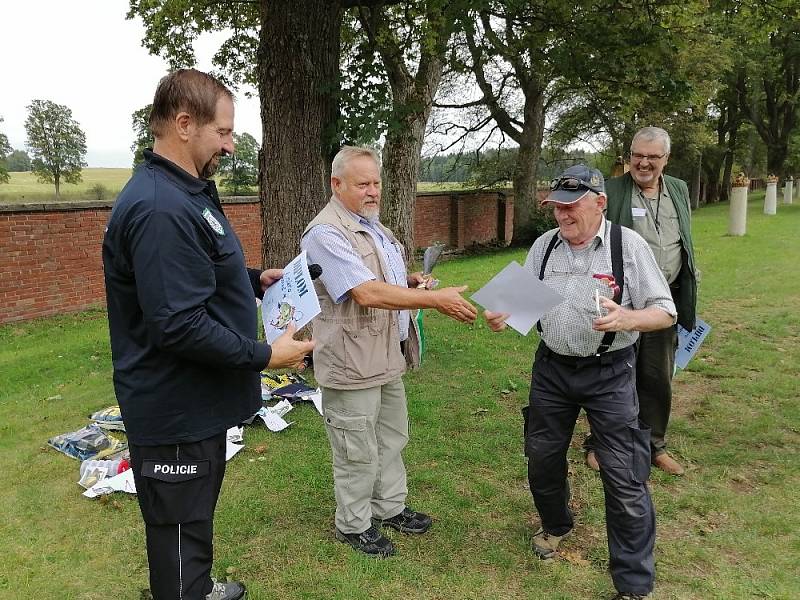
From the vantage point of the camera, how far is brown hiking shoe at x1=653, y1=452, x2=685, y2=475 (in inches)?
164

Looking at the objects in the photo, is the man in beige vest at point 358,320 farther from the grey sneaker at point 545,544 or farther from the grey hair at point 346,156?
the grey sneaker at point 545,544

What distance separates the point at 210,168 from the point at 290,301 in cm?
63

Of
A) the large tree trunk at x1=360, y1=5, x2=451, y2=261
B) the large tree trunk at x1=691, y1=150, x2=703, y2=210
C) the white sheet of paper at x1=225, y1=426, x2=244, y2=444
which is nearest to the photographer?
the white sheet of paper at x1=225, y1=426, x2=244, y2=444

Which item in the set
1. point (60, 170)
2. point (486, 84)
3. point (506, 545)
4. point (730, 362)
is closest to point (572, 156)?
point (486, 84)

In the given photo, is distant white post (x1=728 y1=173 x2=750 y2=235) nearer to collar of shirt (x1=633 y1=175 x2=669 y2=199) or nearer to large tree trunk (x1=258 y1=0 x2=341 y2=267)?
large tree trunk (x1=258 y1=0 x2=341 y2=267)

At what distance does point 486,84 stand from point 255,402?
19.1 m

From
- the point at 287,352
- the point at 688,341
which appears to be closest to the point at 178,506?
the point at 287,352

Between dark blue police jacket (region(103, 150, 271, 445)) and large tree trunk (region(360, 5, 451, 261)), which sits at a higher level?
large tree trunk (region(360, 5, 451, 261))

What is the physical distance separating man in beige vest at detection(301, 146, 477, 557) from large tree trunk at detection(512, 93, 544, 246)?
60.7 feet

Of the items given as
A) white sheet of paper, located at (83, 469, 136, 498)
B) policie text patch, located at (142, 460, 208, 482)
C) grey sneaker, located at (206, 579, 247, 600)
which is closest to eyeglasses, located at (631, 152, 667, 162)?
policie text patch, located at (142, 460, 208, 482)

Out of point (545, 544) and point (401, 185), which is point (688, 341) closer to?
point (545, 544)

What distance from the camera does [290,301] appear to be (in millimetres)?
2520

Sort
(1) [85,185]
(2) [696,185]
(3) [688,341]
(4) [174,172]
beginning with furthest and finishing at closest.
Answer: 1. (2) [696,185]
2. (1) [85,185]
3. (3) [688,341]
4. (4) [174,172]

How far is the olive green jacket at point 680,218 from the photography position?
3.96m
